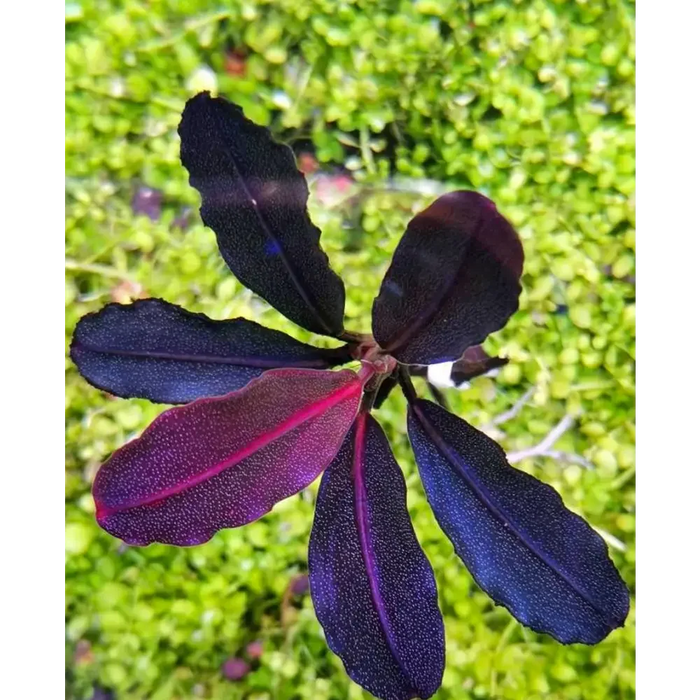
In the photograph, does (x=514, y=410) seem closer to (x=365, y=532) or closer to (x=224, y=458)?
(x=365, y=532)

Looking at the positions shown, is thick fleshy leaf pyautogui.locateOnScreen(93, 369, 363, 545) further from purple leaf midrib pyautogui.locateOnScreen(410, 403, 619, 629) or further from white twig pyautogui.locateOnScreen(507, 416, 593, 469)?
white twig pyautogui.locateOnScreen(507, 416, 593, 469)

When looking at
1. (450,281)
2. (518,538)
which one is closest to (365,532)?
(518,538)

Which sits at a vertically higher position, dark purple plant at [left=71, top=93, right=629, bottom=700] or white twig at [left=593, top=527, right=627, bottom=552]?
dark purple plant at [left=71, top=93, right=629, bottom=700]

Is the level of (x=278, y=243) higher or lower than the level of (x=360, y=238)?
higher

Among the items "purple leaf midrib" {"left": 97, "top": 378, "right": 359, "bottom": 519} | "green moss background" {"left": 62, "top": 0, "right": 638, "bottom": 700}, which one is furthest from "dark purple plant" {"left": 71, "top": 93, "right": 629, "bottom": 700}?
"green moss background" {"left": 62, "top": 0, "right": 638, "bottom": 700}
